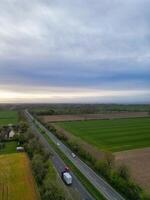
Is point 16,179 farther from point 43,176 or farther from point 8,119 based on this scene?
point 8,119

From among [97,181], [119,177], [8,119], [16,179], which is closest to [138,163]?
[119,177]

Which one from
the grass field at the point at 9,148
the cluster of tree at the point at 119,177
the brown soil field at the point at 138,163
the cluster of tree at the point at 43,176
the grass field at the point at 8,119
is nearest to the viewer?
the cluster of tree at the point at 43,176

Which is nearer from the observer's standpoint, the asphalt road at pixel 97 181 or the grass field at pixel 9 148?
the asphalt road at pixel 97 181

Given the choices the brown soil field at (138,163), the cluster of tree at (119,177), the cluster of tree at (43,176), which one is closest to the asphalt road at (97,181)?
the cluster of tree at (119,177)

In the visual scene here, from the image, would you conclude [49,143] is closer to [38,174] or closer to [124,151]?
[124,151]

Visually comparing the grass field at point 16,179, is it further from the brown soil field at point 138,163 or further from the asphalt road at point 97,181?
the brown soil field at point 138,163

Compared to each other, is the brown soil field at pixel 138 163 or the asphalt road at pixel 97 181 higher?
the brown soil field at pixel 138 163

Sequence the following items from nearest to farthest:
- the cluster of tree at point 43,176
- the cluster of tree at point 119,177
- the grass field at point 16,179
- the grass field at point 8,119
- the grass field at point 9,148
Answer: the cluster of tree at point 43,176 < the cluster of tree at point 119,177 < the grass field at point 16,179 < the grass field at point 9,148 < the grass field at point 8,119
